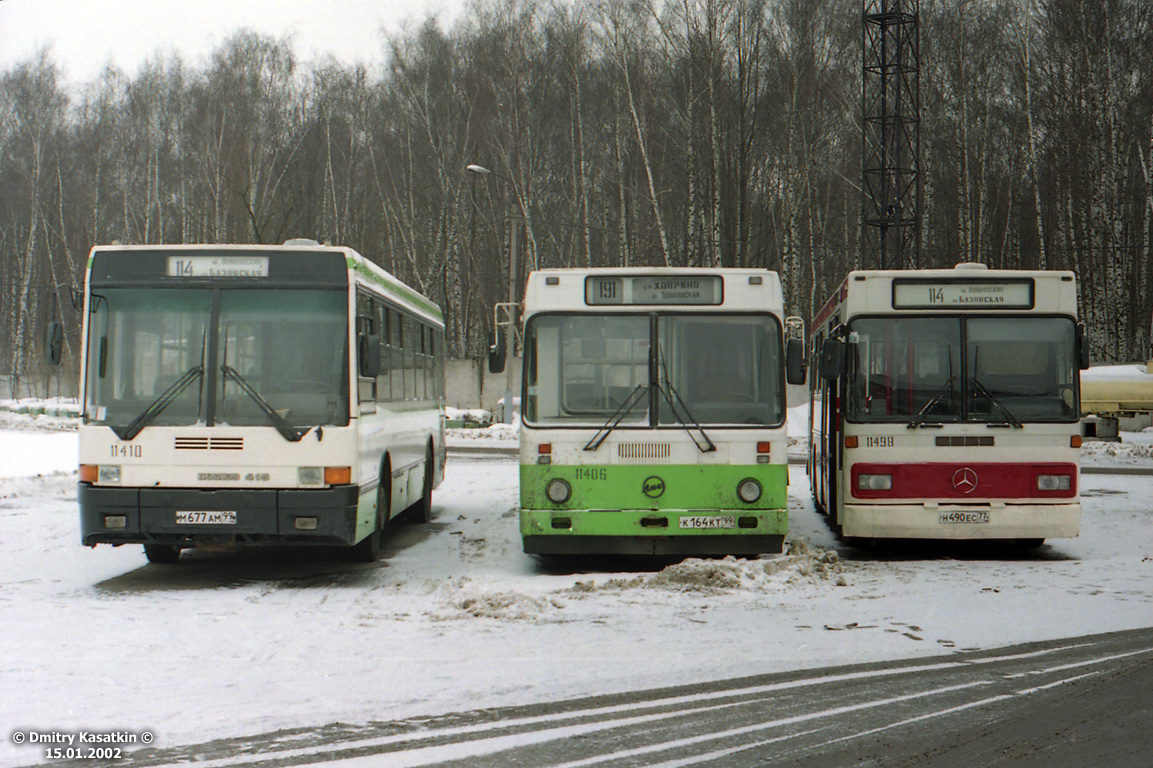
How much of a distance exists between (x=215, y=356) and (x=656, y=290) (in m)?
3.83

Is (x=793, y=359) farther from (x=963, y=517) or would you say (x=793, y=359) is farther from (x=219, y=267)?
(x=219, y=267)

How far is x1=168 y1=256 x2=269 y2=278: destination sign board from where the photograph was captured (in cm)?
1069

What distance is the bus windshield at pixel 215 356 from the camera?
411 inches

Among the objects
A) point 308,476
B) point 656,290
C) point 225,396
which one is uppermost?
point 656,290

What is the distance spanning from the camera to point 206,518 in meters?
10.3

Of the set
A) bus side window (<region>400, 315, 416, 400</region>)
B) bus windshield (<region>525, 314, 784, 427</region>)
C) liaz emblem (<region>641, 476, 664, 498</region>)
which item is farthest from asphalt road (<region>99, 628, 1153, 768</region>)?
bus side window (<region>400, 315, 416, 400</region>)

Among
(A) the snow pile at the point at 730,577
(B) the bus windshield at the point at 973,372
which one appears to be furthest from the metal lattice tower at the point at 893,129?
(A) the snow pile at the point at 730,577

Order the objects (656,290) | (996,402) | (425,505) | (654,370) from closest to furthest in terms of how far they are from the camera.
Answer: (654,370)
(656,290)
(996,402)
(425,505)

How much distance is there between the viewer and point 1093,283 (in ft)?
138

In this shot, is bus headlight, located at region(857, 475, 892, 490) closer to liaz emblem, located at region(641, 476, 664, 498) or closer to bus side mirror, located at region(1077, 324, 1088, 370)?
bus side mirror, located at region(1077, 324, 1088, 370)

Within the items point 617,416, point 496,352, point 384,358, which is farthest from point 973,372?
point 384,358

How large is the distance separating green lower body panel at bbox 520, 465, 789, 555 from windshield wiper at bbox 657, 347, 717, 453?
18 cm

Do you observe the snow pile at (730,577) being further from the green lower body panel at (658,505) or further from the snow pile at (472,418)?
the snow pile at (472,418)

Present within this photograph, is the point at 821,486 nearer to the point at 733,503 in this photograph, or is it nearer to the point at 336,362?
the point at 733,503
